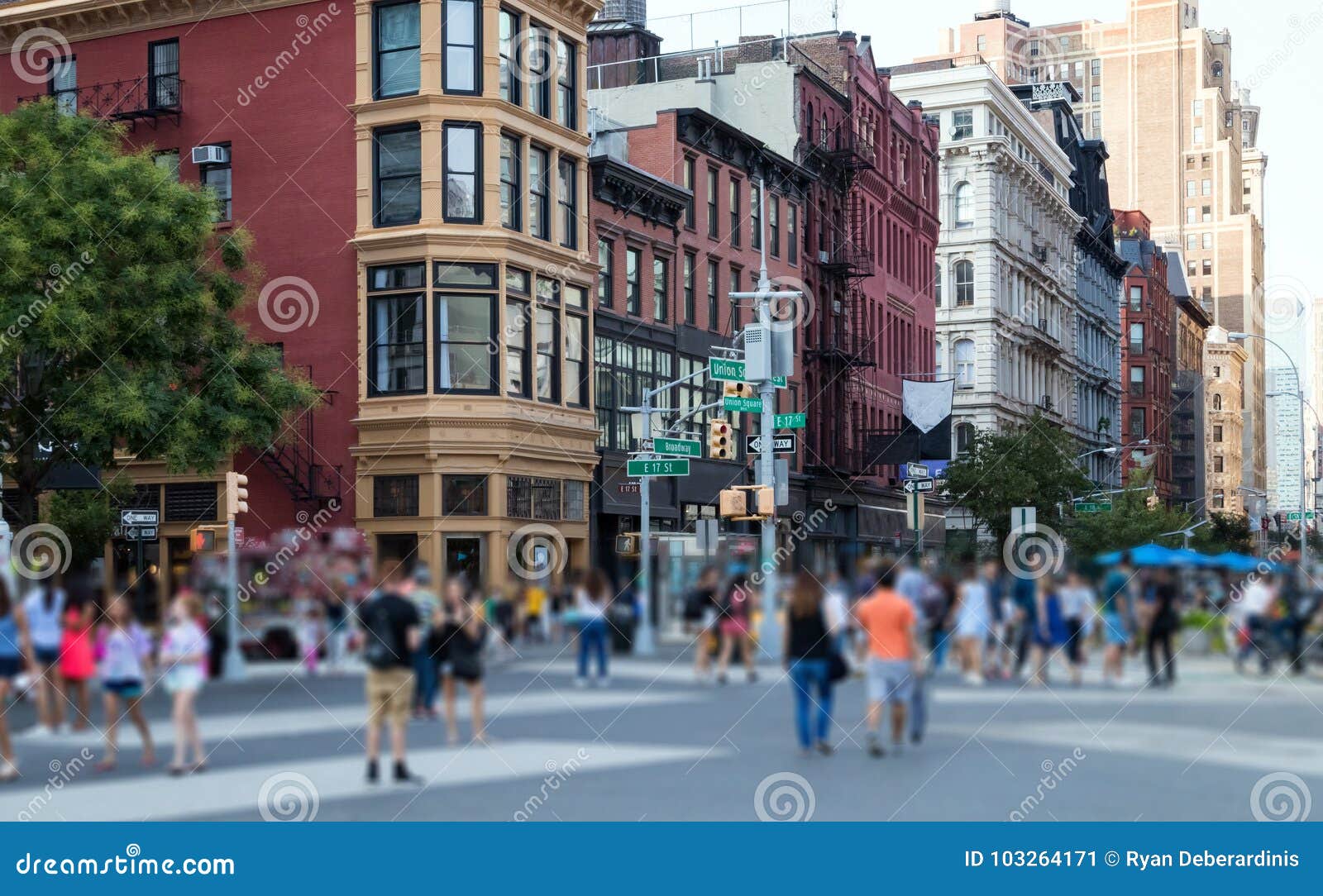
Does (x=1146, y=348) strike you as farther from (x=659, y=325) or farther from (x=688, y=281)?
(x=688, y=281)

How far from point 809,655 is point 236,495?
1726mm

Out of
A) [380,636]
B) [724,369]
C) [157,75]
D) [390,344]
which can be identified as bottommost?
[380,636]

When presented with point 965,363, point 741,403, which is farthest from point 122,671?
point 741,403

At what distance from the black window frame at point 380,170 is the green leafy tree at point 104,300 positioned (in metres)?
4.43

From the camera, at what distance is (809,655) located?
4.55 m

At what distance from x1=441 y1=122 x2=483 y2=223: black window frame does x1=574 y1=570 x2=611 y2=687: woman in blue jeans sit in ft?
3.75

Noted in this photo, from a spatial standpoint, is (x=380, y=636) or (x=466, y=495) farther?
(x=380, y=636)

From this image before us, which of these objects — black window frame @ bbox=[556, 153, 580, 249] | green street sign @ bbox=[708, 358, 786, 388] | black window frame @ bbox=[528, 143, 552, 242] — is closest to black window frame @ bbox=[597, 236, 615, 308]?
black window frame @ bbox=[556, 153, 580, 249]

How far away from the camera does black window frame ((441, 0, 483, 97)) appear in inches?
201

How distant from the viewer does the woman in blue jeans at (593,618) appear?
15.4 ft

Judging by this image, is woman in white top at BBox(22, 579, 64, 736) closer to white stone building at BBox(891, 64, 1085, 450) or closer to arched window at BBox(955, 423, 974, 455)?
arched window at BBox(955, 423, 974, 455)

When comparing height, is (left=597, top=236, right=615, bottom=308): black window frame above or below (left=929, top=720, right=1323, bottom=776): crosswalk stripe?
above

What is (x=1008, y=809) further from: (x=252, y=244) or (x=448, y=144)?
(x=252, y=244)

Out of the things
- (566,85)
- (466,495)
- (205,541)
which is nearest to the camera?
(466,495)
